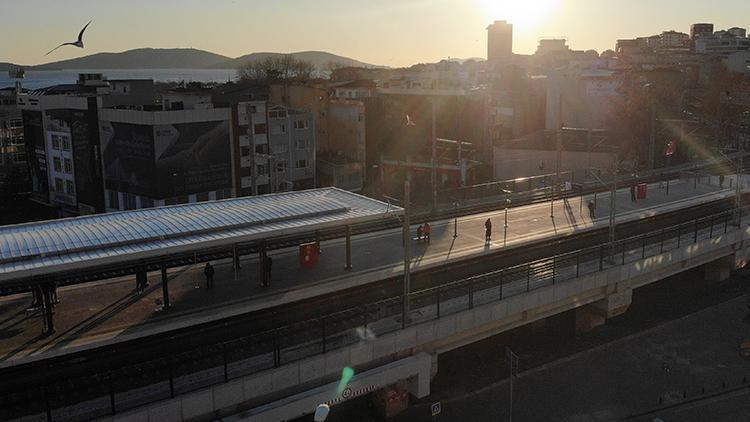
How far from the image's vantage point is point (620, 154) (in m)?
60.5

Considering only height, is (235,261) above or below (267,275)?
above

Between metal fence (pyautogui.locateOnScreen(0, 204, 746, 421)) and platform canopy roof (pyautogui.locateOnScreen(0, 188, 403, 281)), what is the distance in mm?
3201

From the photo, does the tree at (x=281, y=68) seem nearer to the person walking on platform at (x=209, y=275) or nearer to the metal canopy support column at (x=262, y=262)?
the person walking on platform at (x=209, y=275)

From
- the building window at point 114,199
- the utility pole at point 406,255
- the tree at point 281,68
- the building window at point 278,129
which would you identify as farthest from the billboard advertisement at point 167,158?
the tree at point 281,68

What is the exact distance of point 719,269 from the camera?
37.2 metres

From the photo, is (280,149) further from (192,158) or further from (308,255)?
(308,255)

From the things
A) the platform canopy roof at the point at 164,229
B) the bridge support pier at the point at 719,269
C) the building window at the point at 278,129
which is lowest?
the bridge support pier at the point at 719,269

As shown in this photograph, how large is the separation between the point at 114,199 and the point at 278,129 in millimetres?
13936

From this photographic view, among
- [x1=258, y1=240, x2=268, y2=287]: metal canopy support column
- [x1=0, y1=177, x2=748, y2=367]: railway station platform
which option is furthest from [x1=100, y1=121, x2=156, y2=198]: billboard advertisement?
[x1=258, y1=240, x2=268, y2=287]: metal canopy support column

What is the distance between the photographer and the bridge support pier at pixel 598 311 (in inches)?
1171

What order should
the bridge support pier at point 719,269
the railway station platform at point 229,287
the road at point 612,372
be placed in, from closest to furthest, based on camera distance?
the railway station platform at point 229,287
the road at point 612,372
the bridge support pier at point 719,269

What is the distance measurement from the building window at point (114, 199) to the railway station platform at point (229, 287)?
25.8 m

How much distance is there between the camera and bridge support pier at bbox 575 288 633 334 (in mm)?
29750

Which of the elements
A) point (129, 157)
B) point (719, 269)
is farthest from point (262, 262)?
point (129, 157)
